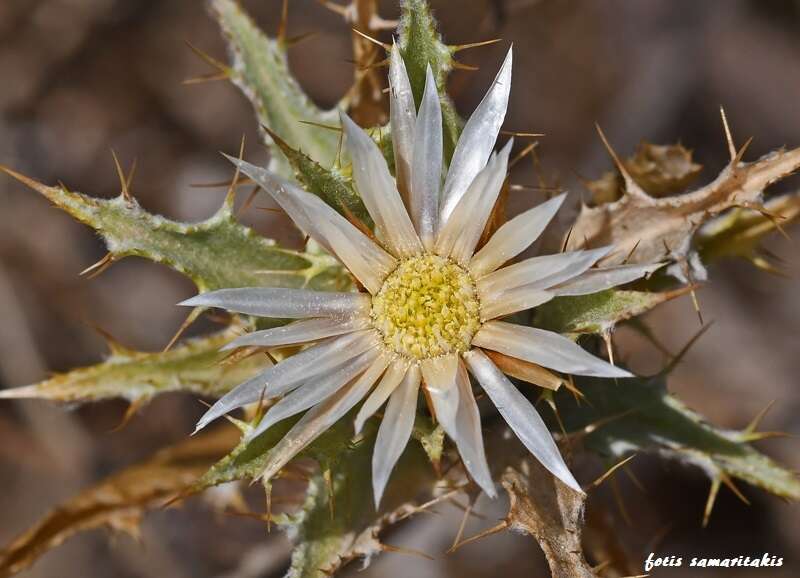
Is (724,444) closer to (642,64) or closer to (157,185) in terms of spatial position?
(642,64)

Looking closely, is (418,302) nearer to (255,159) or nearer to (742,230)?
(742,230)

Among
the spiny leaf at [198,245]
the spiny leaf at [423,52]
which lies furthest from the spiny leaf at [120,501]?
the spiny leaf at [423,52]

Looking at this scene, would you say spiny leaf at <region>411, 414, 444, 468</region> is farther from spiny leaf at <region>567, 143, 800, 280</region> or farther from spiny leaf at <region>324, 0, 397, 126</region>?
spiny leaf at <region>324, 0, 397, 126</region>

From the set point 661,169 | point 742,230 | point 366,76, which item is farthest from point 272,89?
point 742,230

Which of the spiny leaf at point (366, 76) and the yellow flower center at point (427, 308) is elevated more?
the spiny leaf at point (366, 76)

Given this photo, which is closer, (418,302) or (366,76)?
(418,302)

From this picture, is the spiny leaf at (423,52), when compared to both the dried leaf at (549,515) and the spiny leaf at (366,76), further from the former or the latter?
the dried leaf at (549,515)
